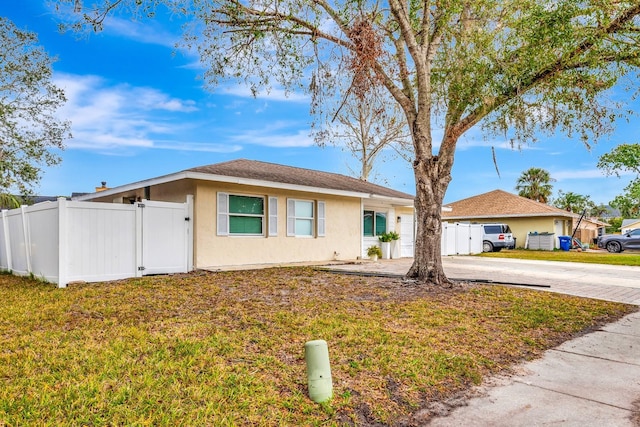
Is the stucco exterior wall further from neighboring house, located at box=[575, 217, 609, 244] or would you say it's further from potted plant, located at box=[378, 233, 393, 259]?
neighboring house, located at box=[575, 217, 609, 244]

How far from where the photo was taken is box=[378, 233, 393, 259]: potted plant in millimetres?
17750

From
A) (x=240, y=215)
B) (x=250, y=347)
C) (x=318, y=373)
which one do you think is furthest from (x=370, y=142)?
(x=318, y=373)

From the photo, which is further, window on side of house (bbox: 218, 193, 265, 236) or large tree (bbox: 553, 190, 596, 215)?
large tree (bbox: 553, 190, 596, 215)

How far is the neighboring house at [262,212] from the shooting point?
38.3 feet

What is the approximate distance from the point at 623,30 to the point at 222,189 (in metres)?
10.2

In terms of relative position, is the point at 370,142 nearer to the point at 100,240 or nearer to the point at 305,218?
the point at 305,218

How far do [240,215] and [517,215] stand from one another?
79.5 feet

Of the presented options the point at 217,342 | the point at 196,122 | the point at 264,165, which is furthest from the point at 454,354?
the point at 196,122

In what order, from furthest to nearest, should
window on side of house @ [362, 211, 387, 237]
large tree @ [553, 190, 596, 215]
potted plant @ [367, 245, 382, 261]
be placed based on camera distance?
1. large tree @ [553, 190, 596, 215]
2. window on side of house @ [362, 211, 387, 237]
3. potted plant @ [367, 245, 382, 261]

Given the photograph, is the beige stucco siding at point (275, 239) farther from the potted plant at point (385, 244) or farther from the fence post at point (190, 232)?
the potted plant at point (385, 244)

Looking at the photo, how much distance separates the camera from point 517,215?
29.8m

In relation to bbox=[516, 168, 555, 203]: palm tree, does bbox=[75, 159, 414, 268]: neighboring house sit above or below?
below

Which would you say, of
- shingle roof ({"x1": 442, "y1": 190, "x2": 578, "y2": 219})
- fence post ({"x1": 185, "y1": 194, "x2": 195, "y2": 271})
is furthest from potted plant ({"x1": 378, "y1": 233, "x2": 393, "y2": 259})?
shingle roof ({"x1": 442, "y1": 190, "x2": 578, "y2": 219})

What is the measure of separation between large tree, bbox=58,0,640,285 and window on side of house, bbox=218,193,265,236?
3.61m
